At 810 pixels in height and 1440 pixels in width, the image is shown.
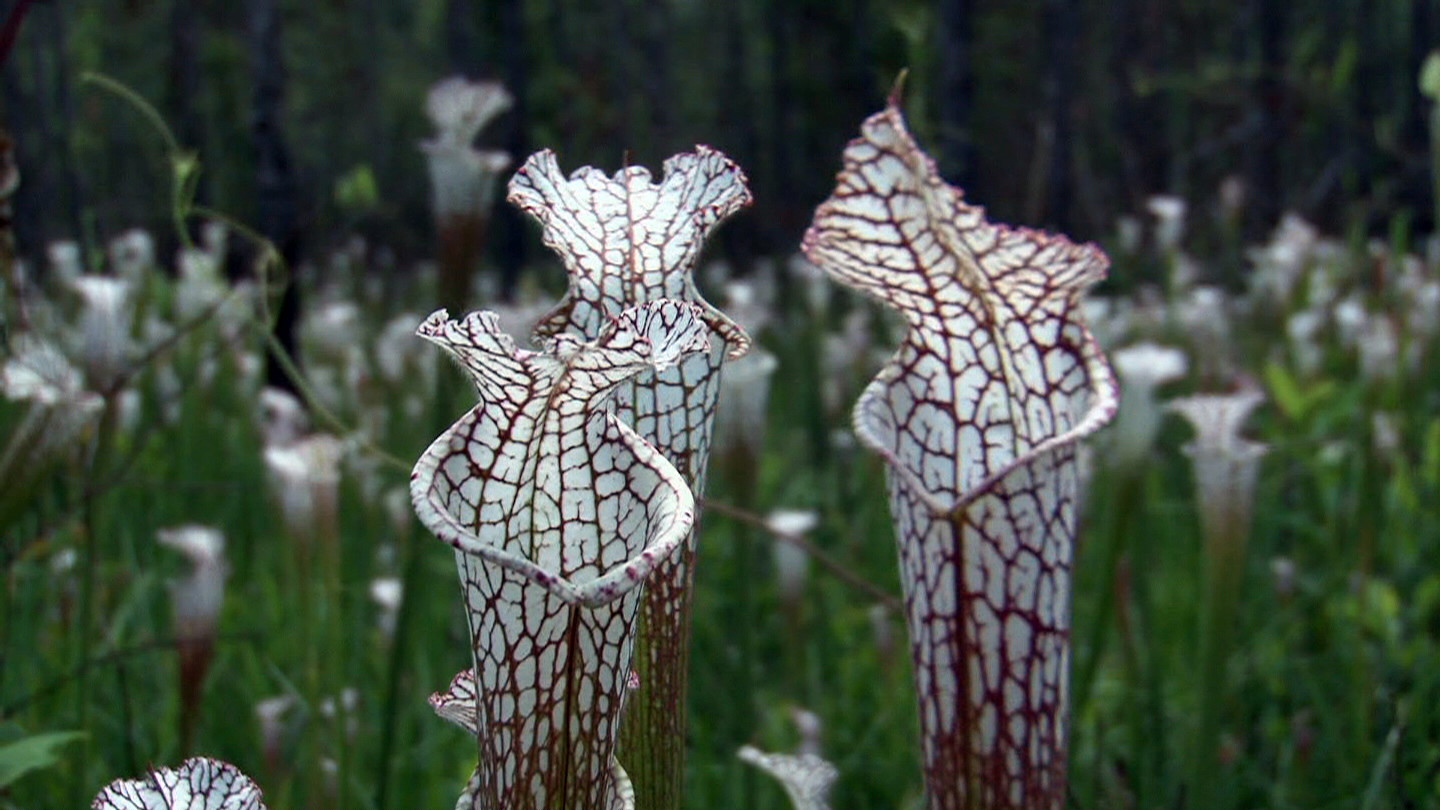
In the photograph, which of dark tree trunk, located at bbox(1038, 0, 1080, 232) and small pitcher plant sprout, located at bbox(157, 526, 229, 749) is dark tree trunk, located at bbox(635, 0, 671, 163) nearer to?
dark tree trunk, located at bbox(1038, 0, 1080, 232)

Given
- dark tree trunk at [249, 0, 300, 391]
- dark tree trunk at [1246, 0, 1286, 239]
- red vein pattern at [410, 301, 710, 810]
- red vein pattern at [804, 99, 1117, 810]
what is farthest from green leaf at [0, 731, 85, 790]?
dark tree trunk at [1246, 0, 1286, 239]

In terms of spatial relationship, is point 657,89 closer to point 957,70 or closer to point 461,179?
point 957,70

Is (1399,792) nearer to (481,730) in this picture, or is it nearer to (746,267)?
(481,730)

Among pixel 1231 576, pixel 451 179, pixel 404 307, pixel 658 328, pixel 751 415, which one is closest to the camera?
pixel 658 328

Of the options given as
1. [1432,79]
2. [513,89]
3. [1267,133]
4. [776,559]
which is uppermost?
[513,89]

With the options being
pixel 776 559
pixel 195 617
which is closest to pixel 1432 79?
pixel 776 559

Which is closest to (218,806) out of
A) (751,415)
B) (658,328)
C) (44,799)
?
(658,328)
